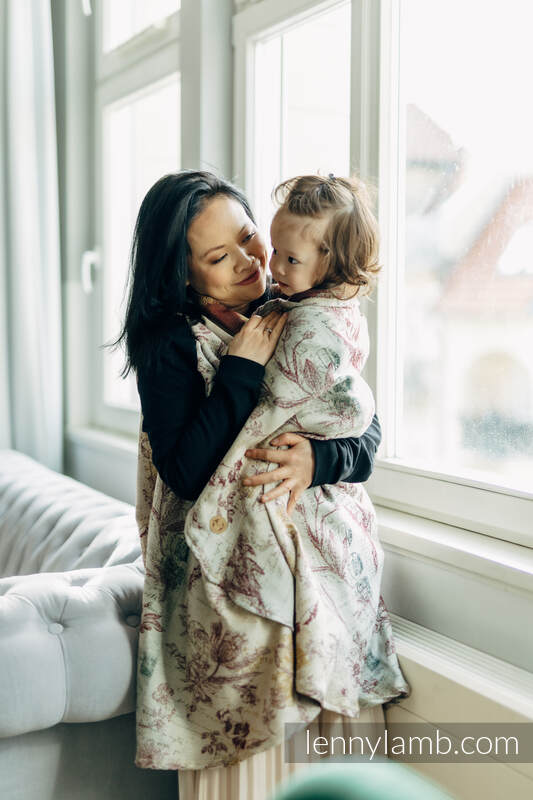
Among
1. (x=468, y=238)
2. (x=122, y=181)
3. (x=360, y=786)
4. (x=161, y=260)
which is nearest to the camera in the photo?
(x=360, y=786)

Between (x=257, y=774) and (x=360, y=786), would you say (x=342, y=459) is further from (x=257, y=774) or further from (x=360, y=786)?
(x=360, y=786)

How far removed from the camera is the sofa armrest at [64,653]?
1.11 metres

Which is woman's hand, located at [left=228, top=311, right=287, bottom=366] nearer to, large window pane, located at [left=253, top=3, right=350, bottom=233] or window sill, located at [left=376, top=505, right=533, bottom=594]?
window sill, located at [left=376, top=505, right=533, bottom=594]

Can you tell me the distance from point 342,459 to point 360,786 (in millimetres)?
860

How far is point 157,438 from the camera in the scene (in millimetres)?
1097

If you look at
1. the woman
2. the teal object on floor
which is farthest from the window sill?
the teal object on floor

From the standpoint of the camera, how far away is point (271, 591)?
1.03 meters

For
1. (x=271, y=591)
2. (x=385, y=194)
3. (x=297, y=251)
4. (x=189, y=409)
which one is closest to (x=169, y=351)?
(x=189, y=409)

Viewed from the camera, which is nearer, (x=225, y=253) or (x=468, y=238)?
(x=225, y=253)

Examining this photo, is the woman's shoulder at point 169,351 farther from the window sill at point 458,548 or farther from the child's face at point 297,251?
the window sill at point 458,548

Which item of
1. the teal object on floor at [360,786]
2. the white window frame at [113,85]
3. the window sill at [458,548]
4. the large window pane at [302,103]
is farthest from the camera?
the white window frame at [113,85]

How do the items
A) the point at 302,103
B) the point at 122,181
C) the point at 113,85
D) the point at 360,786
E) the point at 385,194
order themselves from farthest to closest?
the point at 122,181 < the point at 113,85 < the point at 302,103 < the point at 385,194 < the point at 360,786

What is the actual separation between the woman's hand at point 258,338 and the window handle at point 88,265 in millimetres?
1700

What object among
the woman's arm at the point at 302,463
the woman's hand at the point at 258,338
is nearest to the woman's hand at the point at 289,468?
the woman's arm at the point at 302,463
